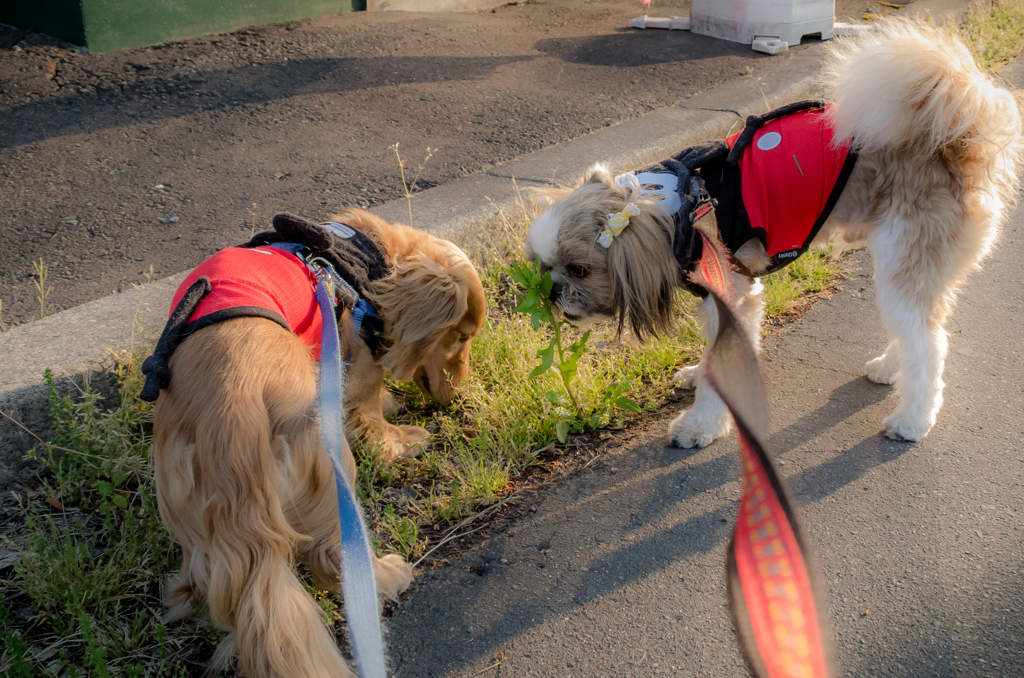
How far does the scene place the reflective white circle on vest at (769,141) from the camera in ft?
8.64

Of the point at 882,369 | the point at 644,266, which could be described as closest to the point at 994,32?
the point at 882,369

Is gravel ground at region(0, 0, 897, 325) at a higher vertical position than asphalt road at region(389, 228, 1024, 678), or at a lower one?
higher

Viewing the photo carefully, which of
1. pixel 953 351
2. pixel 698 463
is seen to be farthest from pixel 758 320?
pixel 953 351

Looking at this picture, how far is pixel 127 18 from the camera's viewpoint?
570 cm

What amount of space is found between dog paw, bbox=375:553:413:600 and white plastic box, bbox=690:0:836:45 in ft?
20.9

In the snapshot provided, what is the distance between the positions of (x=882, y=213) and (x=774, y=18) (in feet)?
15.8

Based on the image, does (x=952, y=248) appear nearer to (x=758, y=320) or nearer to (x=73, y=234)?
(x=758, y=320)

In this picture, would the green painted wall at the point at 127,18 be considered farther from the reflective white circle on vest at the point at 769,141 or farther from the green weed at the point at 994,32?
the green weed at the point at 994,32

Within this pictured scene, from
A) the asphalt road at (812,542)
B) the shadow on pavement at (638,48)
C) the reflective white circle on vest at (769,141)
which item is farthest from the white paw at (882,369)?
the shadow on pavement at (638,48)

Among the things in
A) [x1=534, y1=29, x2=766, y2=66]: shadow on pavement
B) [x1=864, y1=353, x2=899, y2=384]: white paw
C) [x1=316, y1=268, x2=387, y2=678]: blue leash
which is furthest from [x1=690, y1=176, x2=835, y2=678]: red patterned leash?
[x1=534, y1=29, x2=766, y2=66]: shadow on pavement

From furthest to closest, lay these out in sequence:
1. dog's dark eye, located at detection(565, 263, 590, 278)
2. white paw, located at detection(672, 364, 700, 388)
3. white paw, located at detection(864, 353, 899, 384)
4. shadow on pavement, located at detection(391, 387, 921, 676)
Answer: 1. white paw, located at detection(672, 364, 700, 388)
2. white paw, located at detection(864, 353, 899, 384)
3. dog's dark eye, located at detection(565, 263, 590, 278)
4. shadow on pavement, located at detection(391, 387, 921, 676)

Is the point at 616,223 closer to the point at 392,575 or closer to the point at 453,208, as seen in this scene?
the point at 392,575

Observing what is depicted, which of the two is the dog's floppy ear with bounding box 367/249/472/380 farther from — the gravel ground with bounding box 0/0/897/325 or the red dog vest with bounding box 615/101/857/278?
the gravel ground with bounding box 0/0/897/325

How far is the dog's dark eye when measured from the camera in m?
2.50
